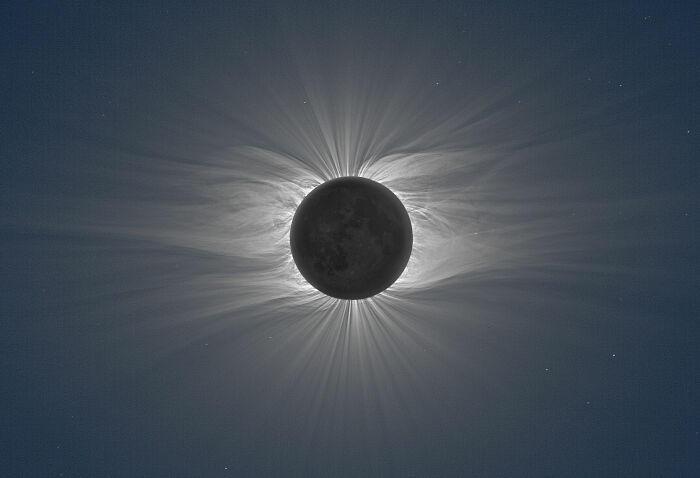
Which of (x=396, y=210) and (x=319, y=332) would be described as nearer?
(x=396, y=210)

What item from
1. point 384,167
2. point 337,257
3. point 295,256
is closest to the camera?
point 337,257

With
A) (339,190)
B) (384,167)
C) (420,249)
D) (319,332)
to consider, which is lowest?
(319,332)

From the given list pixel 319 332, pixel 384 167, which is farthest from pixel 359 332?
pixel 384 167

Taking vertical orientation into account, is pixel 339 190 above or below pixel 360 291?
above

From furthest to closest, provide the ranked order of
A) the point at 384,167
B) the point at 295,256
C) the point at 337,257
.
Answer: the point at 384,167 → the point at 295,256 → the point at 337,257

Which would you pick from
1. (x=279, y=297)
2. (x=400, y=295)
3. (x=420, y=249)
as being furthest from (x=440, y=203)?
(x=279, y=297)

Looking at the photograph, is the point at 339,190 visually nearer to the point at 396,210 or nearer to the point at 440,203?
the point at 396,210

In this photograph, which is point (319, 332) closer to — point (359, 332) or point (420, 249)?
point (359, 332)
